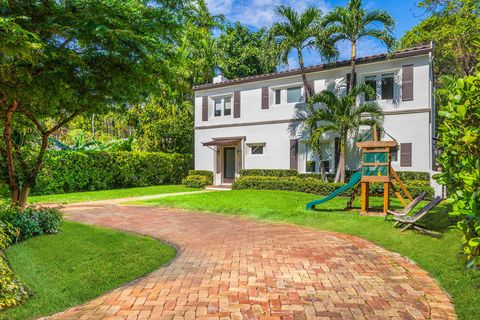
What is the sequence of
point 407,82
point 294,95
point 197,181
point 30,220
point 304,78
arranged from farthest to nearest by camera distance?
1. point 197,181
2. point 294,95
3. point 304,78
4. point 407,82
5. point 30,220

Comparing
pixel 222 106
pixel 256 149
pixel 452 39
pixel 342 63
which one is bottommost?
pixel 256 149

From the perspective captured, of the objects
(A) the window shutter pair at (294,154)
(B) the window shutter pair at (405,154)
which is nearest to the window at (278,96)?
(A) the window shutter pair at (294,154)

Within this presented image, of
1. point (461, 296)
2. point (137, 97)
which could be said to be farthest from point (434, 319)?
point (137, 97)

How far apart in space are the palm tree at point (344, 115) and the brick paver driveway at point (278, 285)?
9.55 metres

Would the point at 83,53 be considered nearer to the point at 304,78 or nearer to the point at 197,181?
the point at 304,78

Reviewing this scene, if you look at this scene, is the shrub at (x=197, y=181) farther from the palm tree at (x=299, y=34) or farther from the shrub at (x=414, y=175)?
the shrub at (x=414, y=175)

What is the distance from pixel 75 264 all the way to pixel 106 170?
15.8 metres

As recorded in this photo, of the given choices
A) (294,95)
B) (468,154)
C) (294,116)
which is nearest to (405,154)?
(294,116)

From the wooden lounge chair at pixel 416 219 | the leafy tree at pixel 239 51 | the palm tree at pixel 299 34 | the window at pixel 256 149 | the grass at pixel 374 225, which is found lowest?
the grass at pixel 374 225

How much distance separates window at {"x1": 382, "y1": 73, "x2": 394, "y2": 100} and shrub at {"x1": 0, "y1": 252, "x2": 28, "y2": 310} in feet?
59.0

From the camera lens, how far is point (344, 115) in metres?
16.8

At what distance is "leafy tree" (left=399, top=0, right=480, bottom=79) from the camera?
17.1 meters

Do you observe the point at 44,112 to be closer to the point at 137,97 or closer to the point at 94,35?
the point at 137,97

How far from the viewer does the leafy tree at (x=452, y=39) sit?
17094mm
